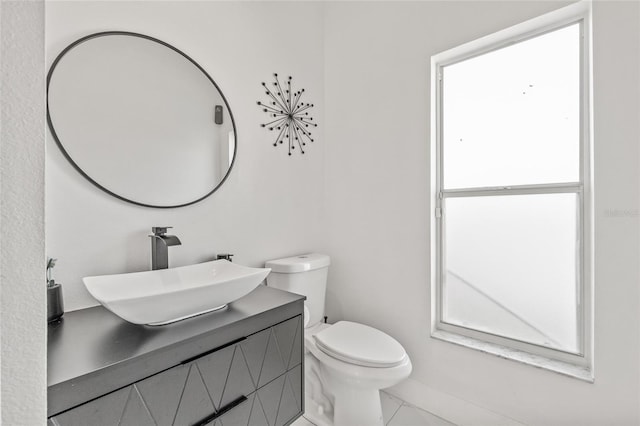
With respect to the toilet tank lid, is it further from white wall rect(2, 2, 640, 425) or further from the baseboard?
the baseboard

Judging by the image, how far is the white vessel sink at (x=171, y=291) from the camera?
77cm

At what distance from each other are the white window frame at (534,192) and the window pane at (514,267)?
32 mm

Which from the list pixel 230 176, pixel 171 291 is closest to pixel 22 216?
pixel 171 291

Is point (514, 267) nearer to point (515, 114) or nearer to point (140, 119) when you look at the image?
point (515, 114)

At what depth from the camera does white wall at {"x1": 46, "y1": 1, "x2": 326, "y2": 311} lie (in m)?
1.03

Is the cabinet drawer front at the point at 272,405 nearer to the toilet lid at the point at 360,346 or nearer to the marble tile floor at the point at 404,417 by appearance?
the toilet lid at the point at 360,346

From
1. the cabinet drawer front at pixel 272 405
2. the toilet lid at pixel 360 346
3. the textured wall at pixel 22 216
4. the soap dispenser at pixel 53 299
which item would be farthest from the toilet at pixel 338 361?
the textured wall at pixel 22 216

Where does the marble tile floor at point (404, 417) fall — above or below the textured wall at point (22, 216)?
below

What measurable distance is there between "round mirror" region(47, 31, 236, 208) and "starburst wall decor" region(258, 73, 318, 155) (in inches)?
12.5

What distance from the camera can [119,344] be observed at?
0.77 metres

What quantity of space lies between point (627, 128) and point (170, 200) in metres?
1.93

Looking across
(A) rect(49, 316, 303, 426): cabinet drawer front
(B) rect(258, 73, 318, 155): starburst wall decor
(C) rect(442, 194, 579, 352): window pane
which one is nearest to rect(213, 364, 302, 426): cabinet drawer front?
(A) rect(49, 316, 303, 426): cabinet drawer front

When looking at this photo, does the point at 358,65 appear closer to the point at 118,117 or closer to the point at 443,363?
the point at 118,117

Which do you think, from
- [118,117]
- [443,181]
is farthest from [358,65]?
[118,117]
